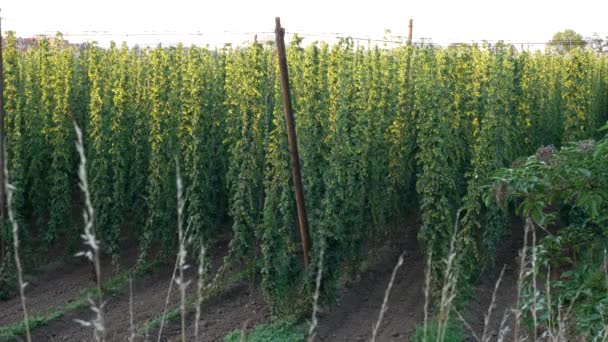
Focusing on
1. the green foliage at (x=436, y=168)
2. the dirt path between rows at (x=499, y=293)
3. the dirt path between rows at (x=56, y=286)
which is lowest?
the dirt path between rows at (x=499, y=293)

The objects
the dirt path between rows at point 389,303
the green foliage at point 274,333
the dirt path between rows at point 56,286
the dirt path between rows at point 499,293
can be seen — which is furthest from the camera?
the dirt path between rows at point 56,286

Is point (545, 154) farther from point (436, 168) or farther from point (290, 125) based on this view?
point (436, 168)

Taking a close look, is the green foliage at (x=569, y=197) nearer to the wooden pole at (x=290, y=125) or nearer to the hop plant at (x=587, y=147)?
the hop plant at (x=587, y=147)

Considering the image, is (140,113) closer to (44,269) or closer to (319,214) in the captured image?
(44,269)

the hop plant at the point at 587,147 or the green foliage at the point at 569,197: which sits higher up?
the hop plant at the point at 587,147

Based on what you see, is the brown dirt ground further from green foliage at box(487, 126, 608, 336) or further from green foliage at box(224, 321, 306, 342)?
green foliage at box(487, 126, 608, 336)

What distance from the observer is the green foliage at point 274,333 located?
817 centimetres

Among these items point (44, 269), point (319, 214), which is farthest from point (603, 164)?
point (44, 269)

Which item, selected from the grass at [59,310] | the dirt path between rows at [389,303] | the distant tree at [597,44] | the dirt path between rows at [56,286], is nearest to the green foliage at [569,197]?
the dirt path between rows at [389,303]

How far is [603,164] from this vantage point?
4.55 metres

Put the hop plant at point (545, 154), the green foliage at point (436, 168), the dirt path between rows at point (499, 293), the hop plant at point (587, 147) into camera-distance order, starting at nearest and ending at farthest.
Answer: the hop plant at point (587, 147) < the hop plant at point (545, 154) < the dirt path between rows at point (499, 293) < the green foliage at point (436, 168)

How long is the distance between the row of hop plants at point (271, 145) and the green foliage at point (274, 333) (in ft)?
1.01

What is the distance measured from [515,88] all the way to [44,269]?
7181 millimetres

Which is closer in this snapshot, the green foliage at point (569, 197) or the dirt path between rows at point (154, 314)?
the green foliage at point (569, 197)
